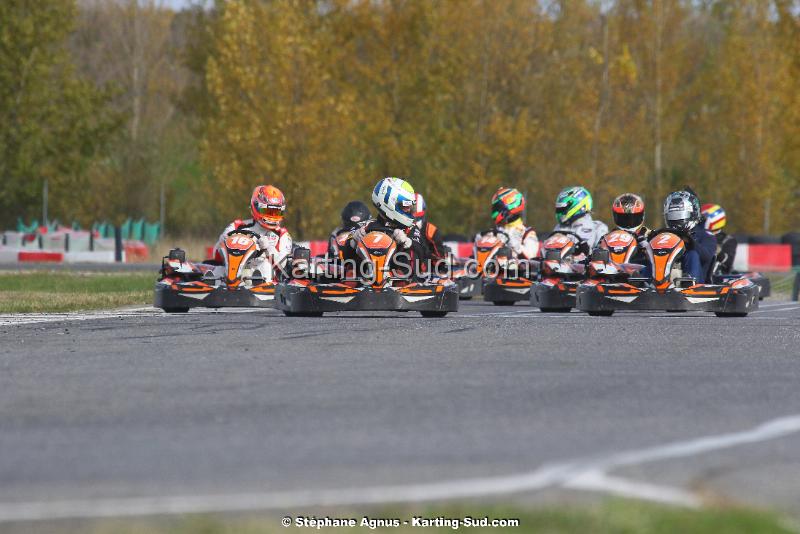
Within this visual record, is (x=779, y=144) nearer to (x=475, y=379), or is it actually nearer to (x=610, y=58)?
(x=610, y=58)

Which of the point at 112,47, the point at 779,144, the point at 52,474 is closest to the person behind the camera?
the point at 52,474

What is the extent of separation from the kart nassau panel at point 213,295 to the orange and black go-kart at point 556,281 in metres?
3.12

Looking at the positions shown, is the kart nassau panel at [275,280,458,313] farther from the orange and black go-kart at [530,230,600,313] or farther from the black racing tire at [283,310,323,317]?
the orange and black go-kart at [530,230,600,313]

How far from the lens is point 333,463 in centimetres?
629

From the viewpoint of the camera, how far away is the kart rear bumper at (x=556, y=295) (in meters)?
18.5

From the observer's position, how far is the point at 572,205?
21031 mm

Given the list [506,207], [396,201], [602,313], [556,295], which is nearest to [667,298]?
[602,313]

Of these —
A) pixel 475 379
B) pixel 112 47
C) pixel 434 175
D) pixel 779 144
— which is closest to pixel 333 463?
pixel 475 379

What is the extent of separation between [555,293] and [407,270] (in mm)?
2162

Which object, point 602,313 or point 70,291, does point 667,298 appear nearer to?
point 602,313

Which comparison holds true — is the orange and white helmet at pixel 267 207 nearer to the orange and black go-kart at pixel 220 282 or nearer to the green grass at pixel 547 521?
the orange and black go-kart at pixel 220 282

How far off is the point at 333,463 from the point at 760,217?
40802mm
